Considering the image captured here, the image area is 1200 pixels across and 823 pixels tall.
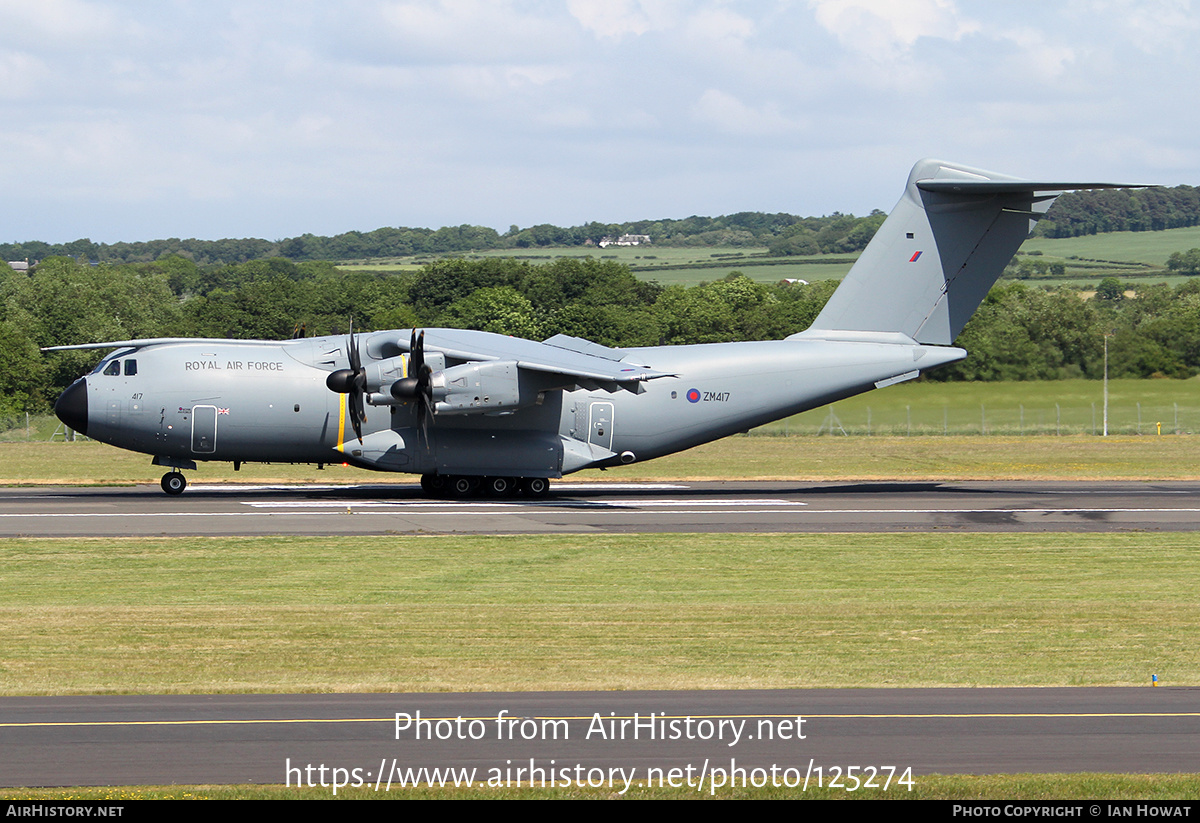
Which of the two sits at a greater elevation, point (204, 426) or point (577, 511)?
point (204, 426)

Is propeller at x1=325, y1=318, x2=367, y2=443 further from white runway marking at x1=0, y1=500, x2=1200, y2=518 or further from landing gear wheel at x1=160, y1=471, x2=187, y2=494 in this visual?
landing gear wheel at x1=160, y1=471, x2=187, y2=494

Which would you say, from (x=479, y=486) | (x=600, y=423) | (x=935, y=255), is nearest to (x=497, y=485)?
(x=479, y=486)

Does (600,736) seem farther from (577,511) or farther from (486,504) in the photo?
(486,504)

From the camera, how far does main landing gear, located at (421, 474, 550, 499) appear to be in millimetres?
34656

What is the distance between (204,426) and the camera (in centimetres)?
3250

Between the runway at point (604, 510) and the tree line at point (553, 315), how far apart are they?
1171 inches

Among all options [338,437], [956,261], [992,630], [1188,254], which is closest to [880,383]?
[956,261]

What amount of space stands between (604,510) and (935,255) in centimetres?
1260

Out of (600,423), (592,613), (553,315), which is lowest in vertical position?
(592,613)

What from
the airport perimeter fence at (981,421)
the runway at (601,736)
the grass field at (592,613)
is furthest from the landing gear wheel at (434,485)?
the airport perimeter fence at (981,421)

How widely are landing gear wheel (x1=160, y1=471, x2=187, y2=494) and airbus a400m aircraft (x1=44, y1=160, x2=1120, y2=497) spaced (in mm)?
40

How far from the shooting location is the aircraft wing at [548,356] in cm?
3050

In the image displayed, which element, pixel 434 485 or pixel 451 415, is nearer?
pixel 451 415

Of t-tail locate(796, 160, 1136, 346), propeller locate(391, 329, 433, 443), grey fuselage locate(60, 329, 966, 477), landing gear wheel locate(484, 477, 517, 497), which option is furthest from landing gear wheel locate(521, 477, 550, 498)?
t-tail locate(796, 160, 1136, 346)
